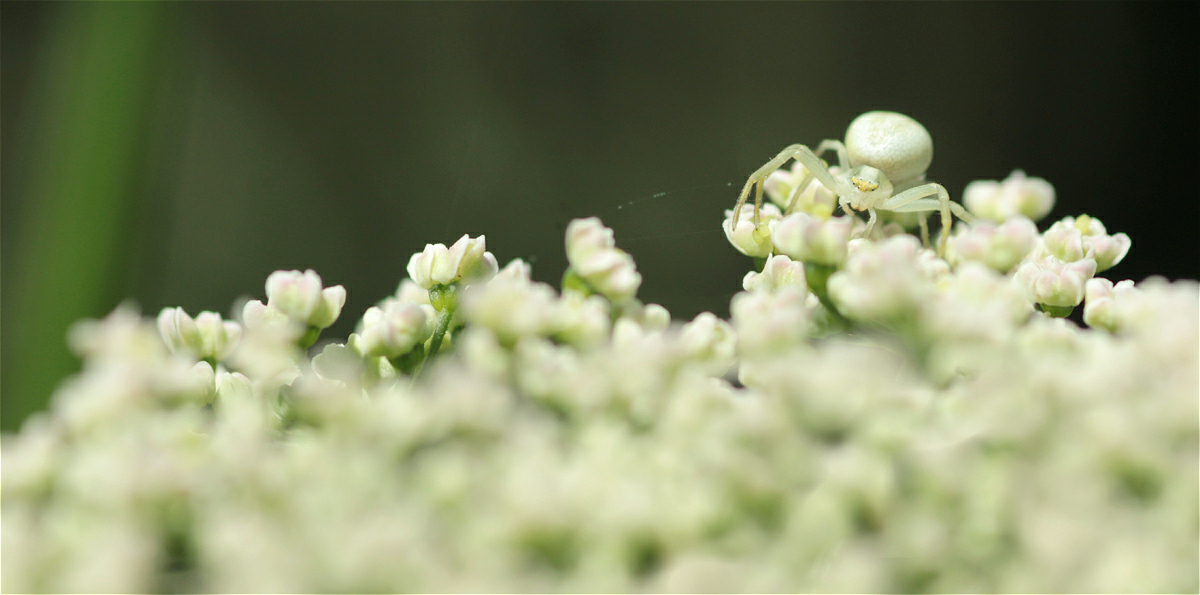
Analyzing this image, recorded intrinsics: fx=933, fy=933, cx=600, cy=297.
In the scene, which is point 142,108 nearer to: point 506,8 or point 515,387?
point 506,8

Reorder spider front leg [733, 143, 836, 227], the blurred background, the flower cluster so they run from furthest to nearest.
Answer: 1. the blurred background
2. spider front leg [733, 143, 836, 227]
3. the flower cluster

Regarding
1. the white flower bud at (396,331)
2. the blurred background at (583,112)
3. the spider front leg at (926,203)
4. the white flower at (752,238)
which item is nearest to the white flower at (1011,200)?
the spider front leg at (926,203)

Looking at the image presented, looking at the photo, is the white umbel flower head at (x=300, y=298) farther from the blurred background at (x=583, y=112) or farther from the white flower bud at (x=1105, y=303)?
the blurred background at (x=583, y=112)

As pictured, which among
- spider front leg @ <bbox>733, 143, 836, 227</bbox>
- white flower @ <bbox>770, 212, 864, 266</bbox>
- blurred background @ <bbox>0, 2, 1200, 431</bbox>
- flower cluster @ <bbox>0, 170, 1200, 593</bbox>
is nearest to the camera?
flower cluster @ <bbox>0, 170, 1200, 593</bbox>

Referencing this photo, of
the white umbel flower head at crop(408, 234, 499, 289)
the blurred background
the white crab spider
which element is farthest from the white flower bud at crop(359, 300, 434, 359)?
the blurred background

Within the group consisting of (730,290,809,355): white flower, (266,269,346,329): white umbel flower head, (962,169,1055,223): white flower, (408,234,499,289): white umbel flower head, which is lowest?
(730,290,809,355): white flower

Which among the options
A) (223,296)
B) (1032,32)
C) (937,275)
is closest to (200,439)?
(937,275)

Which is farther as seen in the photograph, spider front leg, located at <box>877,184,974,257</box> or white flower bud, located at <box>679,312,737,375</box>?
spider front leg, located at <box>877,184,974,257</box>

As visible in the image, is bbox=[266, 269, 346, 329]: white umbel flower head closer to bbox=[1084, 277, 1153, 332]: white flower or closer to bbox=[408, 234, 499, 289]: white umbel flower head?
bbox=[408, 234, 499, 289]: white umbel flower head

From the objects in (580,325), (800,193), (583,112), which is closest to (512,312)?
(580,325)
